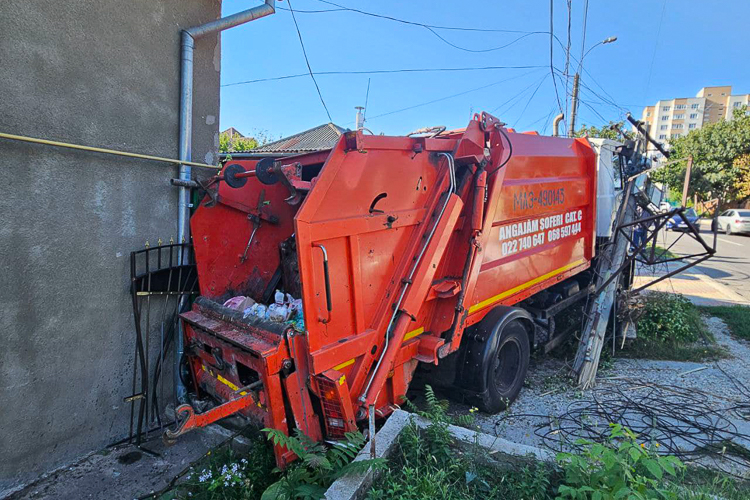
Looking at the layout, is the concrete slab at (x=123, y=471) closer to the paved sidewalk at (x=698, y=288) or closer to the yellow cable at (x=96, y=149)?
the yellow cable at (x=96, y=149)

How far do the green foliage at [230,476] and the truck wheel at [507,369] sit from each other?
1.72 metres

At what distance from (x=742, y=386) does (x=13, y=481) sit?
623 centimetres

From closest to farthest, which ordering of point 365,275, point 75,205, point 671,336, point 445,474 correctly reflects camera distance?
1. point 445,474
2. point 365,275
3. point 75,205
4. point 671,336

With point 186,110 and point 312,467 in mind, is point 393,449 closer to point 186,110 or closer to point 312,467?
point 312,467

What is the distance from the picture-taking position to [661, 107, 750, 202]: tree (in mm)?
24453

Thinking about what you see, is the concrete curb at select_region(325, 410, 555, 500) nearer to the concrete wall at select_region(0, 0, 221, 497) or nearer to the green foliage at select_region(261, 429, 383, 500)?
the green foliage at select_region(261, 429, 383, 500)

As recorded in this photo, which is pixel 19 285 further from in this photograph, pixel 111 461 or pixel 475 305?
pixel 475 305

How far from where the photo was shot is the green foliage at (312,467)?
1.99 metres

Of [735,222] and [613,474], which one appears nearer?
[613,474]

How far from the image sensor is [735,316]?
6508 millimetres

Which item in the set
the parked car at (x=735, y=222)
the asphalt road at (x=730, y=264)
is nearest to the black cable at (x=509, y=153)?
the asphalt road at (x=730, y=264)

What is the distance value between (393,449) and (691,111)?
97.3 metres

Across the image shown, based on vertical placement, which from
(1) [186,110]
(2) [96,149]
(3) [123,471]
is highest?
(1) [186,110]

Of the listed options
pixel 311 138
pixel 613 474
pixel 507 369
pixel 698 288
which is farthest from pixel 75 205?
pixel 311 138
